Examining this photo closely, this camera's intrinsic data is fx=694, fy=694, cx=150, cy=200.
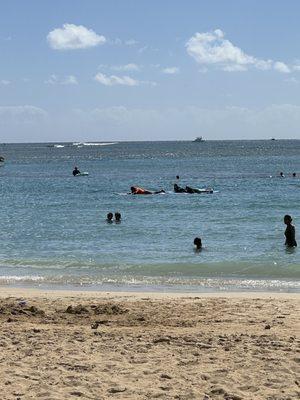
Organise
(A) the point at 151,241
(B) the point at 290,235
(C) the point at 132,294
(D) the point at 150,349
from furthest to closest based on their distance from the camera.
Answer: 1. (A) the point at 151,241
2. (B) the point at 290,235
3. (C) the point at 132,294
4. (D) the point at 150,349

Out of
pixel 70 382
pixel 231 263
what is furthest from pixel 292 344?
pixel 231 263

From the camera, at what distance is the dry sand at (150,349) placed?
25.3ft

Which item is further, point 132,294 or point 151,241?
point 151,241

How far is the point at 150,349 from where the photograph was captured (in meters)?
9.27

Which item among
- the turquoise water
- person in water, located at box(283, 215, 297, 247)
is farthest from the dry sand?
person in water, located at box(283, 215, 297, 247)

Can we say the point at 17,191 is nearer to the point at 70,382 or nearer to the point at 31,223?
the point at 31,223

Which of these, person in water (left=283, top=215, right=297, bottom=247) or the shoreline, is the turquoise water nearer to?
person in water (left=283, top=215, right=297, bottom=247)

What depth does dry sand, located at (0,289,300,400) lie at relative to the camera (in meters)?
7.72

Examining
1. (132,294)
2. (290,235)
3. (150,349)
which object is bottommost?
(132,294)

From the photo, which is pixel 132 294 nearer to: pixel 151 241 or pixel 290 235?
pixel 290 235

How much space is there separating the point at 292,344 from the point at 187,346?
4.64ft

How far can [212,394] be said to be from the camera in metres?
7.54

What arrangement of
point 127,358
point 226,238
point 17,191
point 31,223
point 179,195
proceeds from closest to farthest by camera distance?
point 127,358 → point 226,238 → point 31,223 → point 179,195 → point 17,191

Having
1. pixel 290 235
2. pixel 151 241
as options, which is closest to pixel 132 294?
pixel 290 235
